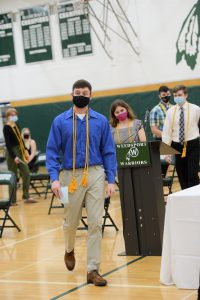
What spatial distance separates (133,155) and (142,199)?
0.51 meters

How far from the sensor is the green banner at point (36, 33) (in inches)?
764

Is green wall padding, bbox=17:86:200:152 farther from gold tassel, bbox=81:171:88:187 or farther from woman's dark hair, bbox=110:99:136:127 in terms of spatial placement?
gold tassel, bbox=81:171:88:187

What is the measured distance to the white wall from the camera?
17406 millimetres

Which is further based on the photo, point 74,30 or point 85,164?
point 74,30

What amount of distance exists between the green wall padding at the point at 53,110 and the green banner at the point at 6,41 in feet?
5.05

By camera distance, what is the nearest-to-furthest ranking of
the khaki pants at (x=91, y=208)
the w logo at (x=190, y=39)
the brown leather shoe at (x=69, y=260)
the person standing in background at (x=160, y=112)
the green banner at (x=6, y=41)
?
1. the khaki pants at (x=91, y=208)
2. the brown leather shoe at (x=69, y=260)
3. the person standing in background at (x=160, y=112)
4. the w logo at (x=190, y=39)
5. the green banner at (x=6, y=41)

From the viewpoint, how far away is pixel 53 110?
19516 mm

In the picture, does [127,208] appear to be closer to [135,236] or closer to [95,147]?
[135,236]

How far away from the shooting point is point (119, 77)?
18.4m

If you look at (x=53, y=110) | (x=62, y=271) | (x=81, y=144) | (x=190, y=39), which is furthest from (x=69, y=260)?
(x=53, y=110)

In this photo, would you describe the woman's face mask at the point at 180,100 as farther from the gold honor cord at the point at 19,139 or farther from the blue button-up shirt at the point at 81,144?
the gold honor cord at the point at 19,139

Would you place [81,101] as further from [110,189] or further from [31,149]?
[31,149]

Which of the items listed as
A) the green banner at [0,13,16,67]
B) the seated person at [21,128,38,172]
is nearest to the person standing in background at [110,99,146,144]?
the seated person at [21,128,38,172]

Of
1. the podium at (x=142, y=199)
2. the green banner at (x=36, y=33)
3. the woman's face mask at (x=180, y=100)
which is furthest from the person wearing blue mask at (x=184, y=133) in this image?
the green banner at (x=36, y=33)
